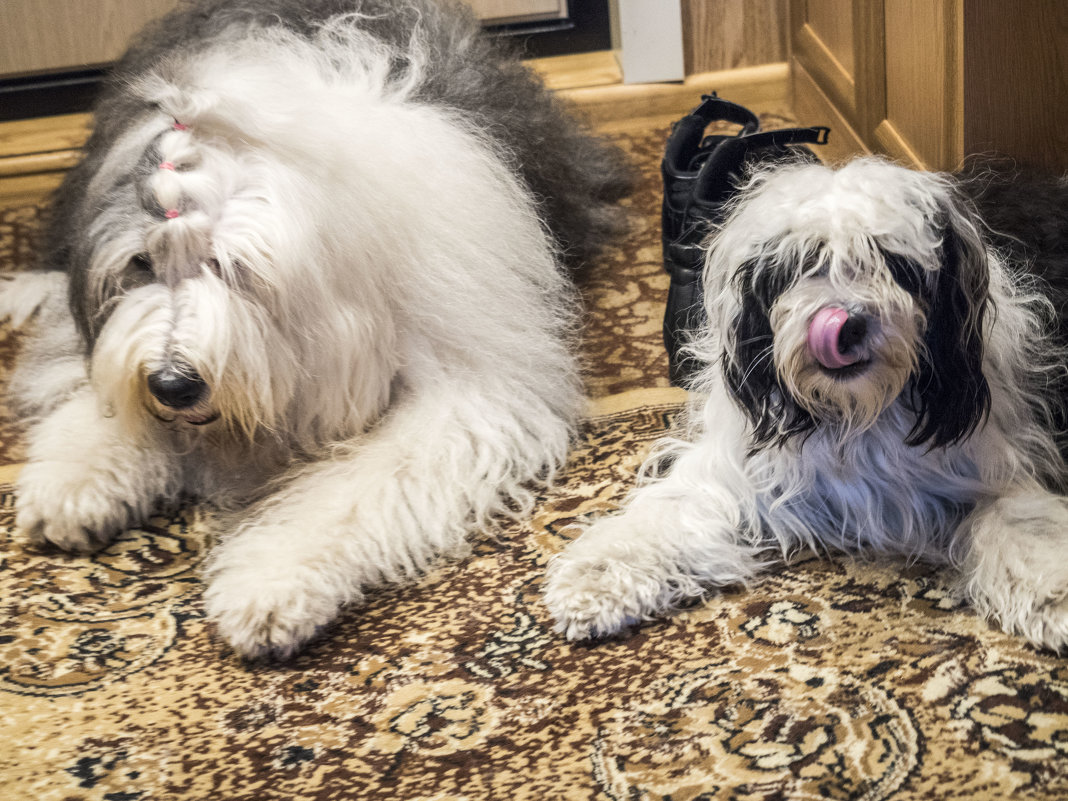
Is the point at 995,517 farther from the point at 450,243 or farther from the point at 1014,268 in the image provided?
the point at 450,243

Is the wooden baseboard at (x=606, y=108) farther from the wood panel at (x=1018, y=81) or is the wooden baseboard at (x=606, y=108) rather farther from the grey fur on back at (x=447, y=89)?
the wood panel at (x=1018, y=81)

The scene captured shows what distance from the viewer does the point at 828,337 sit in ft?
4.60

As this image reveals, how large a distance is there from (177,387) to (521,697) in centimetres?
65

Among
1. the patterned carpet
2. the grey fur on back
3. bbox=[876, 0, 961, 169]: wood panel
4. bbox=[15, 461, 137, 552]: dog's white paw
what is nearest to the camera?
the patterned carpet

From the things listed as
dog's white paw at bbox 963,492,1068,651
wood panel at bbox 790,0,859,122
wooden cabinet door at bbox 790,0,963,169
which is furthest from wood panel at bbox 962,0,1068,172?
dog's white paw at bbox 963,492,1068,651

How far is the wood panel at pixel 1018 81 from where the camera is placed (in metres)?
1.97

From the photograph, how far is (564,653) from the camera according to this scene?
62.9 inches

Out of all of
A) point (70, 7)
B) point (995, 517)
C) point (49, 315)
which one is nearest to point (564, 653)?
point (995, 517)

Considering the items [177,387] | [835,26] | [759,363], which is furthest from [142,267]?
[835,26]

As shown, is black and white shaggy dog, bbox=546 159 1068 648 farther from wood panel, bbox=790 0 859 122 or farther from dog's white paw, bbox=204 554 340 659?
wood panel, bbox=790 0 859 122

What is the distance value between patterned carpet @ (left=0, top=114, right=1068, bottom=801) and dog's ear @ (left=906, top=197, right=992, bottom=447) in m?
0.28

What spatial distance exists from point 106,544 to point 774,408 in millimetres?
1109

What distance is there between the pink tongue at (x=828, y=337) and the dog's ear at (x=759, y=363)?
68 mm

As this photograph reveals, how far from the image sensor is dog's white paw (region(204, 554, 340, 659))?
5.30 feet
